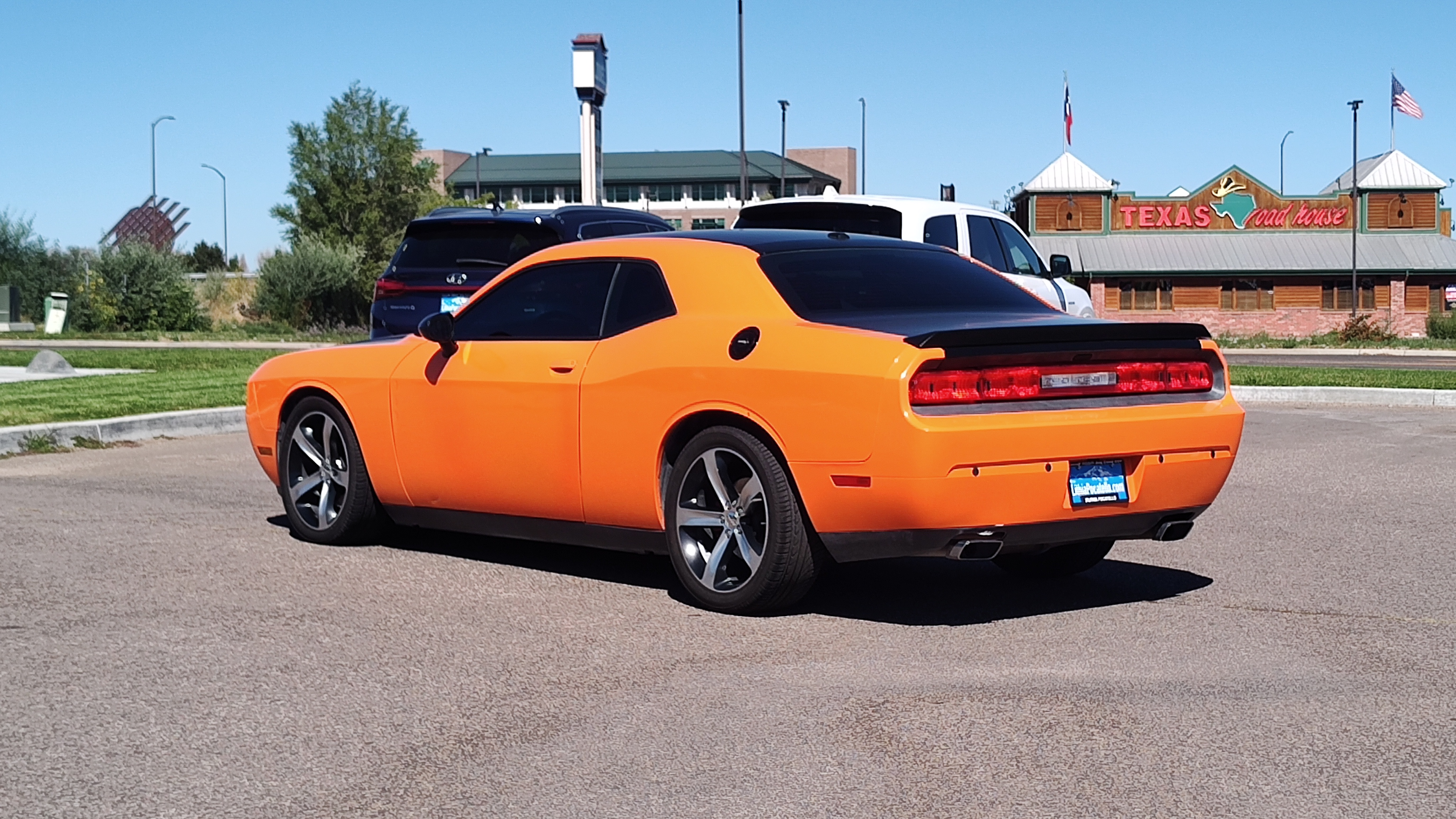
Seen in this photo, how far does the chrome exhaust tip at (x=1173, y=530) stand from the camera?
6.37 metres

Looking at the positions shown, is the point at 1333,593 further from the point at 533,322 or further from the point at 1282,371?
the point at 1282,371

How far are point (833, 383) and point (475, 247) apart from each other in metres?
8.04

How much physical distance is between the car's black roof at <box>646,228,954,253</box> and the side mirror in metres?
0.94

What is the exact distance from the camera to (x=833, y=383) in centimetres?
587

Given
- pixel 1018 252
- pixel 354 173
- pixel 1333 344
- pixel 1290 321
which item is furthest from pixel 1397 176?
pixel 1018 252

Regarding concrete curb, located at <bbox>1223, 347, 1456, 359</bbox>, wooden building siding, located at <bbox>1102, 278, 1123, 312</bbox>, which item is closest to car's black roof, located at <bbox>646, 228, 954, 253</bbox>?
concrete curb, located at <bbox>1223, 347, 1456, 359</bbox>

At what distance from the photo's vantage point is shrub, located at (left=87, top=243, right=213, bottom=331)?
44500mm

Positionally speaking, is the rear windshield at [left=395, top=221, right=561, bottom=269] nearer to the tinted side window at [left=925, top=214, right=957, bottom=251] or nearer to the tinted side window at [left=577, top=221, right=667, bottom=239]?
the tinted side window at [left=577, top=221, right=667, bottom=239]

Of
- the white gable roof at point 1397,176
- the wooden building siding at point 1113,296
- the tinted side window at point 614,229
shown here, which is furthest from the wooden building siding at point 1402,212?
the tinted side window at point 614,229

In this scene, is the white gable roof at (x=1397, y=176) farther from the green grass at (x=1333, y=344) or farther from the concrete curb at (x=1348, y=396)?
the concrete curb at (x=1348, y=396)

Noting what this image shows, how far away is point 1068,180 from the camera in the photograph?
68.0m

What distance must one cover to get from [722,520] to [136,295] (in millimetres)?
41861

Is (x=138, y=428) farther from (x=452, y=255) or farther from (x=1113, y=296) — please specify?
(x=1113, y=296)

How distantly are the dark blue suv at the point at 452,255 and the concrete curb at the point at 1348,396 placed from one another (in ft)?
27.5
